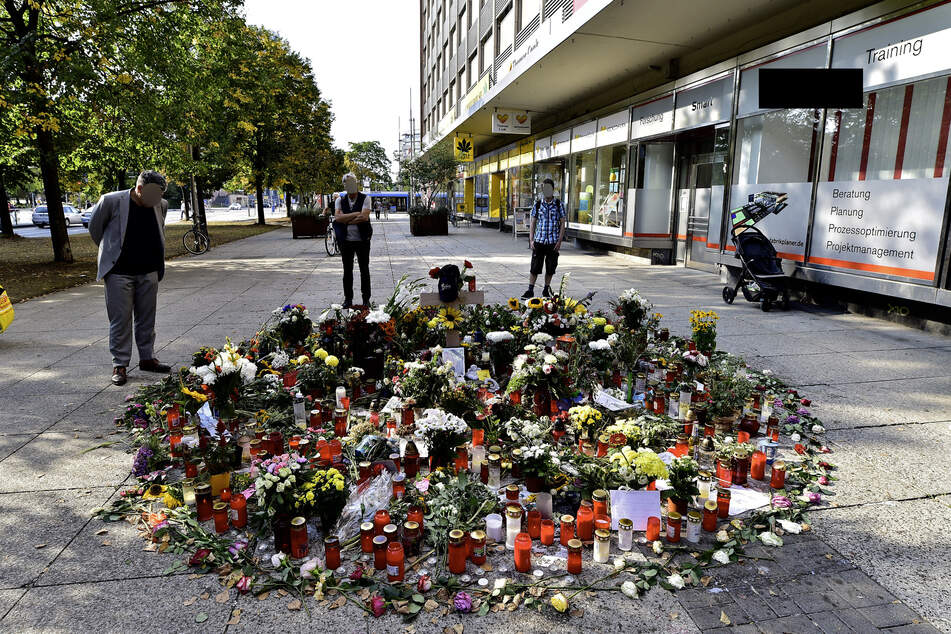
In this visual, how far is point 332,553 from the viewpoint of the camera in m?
2.54

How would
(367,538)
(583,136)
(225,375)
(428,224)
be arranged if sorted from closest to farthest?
(367,538) → (225,375) → (583,136) → (428,224)

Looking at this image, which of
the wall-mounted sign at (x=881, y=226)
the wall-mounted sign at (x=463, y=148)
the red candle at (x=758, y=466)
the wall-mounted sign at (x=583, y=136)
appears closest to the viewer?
the red candle at (x=758, y=466)

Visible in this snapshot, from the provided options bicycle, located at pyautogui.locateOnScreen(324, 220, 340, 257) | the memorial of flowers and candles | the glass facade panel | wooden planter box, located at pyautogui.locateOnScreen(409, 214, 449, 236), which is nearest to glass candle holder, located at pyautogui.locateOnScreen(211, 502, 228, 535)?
the memorial of flowers and candles

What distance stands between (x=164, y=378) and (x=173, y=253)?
15.0 m

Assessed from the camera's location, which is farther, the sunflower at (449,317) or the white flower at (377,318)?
the sunflower at (449,317)

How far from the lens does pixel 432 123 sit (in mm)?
51875

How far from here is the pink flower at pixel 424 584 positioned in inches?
95.0

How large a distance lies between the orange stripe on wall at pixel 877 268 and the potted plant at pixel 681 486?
19.6 feet

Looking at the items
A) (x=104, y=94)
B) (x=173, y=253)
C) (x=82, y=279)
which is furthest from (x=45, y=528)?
(x=173, y=253)

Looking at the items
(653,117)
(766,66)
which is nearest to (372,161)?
(653,117)

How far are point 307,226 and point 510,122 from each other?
10.1 meters

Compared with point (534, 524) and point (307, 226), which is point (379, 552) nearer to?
point (534, 524)

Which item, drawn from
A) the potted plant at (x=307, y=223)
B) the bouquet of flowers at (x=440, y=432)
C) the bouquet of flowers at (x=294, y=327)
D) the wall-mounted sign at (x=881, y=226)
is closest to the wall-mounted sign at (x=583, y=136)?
the wall-mounted sign at (x=881, y=226)

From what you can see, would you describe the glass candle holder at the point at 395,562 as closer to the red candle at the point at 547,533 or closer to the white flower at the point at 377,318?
the red candle at the point at 547,533
